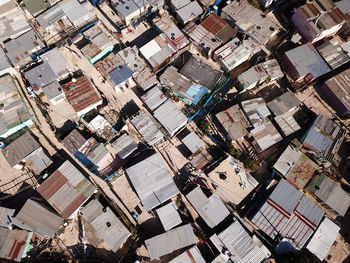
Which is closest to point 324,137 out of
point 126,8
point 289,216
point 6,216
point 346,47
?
point 289,216

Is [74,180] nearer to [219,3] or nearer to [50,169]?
[50,169]

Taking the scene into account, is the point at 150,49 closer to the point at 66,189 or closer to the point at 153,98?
the point at 153,98

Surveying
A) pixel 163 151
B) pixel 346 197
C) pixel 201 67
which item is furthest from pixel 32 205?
pixel 346 197

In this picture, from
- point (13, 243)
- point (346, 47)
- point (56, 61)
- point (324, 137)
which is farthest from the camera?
point (346, 47)

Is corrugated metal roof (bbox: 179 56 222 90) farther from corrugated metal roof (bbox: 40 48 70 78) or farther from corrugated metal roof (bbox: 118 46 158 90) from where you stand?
corrugated metal roof (bbox: 40 48 70 78)

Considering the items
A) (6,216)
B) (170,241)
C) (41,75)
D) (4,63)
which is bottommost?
(170,241)
